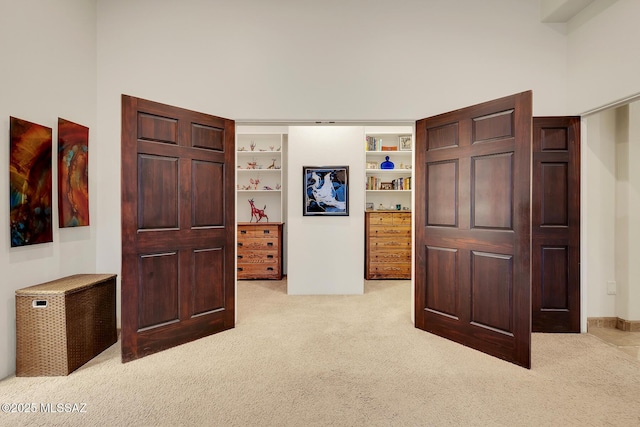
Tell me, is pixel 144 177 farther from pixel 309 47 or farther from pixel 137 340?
pixel 309 47

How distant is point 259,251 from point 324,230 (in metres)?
1.48

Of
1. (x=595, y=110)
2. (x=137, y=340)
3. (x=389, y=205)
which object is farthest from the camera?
(x=389, y=205)

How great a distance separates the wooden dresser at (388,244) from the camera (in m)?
5.74

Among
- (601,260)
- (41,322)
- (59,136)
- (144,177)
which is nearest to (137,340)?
(41,322)

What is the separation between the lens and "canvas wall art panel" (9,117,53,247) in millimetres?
2496

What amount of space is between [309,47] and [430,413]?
3.49 meters

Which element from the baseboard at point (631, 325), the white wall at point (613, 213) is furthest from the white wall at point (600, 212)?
the baseboard at point (631, 325)

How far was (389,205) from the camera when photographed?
6.41 meters

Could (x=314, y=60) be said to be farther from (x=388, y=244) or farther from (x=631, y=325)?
(x=631, y=325)

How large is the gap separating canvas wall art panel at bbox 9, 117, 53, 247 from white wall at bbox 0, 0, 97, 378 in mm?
48

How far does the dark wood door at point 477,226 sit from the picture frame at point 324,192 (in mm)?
1638

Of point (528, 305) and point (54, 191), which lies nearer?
point (528, 305)

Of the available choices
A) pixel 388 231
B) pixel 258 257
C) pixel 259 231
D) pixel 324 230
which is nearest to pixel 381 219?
pixel 388 231

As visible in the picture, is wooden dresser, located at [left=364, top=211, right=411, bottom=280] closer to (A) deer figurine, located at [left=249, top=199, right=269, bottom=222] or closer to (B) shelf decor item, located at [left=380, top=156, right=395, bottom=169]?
(B) shelf decor item, located at [left=380, top=156, right=395, bottom=169]
